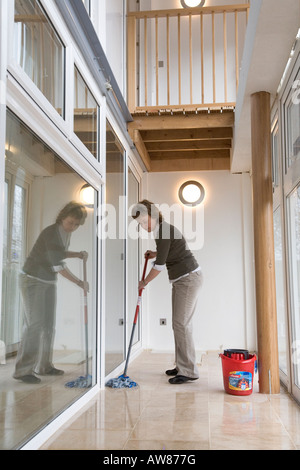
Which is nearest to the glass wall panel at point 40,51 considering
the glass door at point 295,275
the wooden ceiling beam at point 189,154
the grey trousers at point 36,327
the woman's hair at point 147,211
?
the grey trousers at point 36,327

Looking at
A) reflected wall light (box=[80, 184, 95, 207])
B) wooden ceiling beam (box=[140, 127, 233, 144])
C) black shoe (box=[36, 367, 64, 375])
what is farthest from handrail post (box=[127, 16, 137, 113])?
black shoe (box=[36, 367, 64, 375])

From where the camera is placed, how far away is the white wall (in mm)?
5586

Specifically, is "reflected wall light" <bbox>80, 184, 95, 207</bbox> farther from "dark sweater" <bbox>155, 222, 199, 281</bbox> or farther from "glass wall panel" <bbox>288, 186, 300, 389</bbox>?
"glass wall panel" <bbox>288, 186, 300, 389</bbox>

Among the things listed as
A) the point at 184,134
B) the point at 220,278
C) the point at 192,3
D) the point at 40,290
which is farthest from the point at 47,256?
the point at 192,3

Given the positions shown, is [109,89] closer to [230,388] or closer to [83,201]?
[83,201]

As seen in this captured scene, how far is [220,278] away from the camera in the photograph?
5668mm

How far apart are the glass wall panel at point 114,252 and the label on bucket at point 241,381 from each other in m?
0.98

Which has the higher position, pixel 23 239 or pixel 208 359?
pixel 23 239

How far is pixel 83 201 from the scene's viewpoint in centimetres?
306

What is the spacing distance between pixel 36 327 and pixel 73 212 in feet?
2.82

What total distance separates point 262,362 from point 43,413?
1.69 meters

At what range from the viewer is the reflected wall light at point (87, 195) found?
304 cm

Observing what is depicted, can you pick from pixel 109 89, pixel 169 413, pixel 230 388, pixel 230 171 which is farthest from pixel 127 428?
pixel 230 171

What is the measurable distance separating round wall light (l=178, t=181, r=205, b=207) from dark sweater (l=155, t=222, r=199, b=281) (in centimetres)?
199
